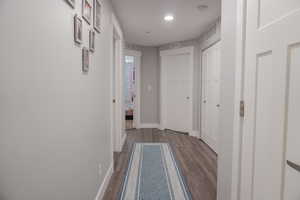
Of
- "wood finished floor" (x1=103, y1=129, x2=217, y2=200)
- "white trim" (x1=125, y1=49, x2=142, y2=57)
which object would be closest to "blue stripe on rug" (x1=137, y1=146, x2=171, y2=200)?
"wood finished floor" (x1=103, y1=129, x2=217, y2=200)

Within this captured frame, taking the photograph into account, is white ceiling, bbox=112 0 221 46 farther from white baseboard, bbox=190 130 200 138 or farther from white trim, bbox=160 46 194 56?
white baseboard, bbox=190 130 200 138

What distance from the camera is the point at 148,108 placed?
574 centimetres

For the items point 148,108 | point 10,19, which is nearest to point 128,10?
point 10,19

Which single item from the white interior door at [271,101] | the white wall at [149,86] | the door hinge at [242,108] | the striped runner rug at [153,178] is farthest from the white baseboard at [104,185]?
the white wall at [149,86]

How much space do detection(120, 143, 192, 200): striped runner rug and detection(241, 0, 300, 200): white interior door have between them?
1.13 metres

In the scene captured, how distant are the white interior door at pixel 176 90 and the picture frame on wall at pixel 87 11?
3480 millimetres

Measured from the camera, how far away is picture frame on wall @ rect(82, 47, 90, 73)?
4.92 ft

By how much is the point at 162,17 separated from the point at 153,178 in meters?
2.48

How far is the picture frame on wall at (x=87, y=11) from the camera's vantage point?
1.47m

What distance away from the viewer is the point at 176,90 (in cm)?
522

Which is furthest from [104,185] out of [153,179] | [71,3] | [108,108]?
[71,3]

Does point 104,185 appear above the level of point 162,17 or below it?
below

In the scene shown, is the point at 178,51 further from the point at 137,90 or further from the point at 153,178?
the point at 153,178

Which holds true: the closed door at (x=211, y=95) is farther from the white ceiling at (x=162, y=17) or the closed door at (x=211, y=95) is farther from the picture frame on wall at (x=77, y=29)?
the picture frame on wall at (x=77, y=29)
